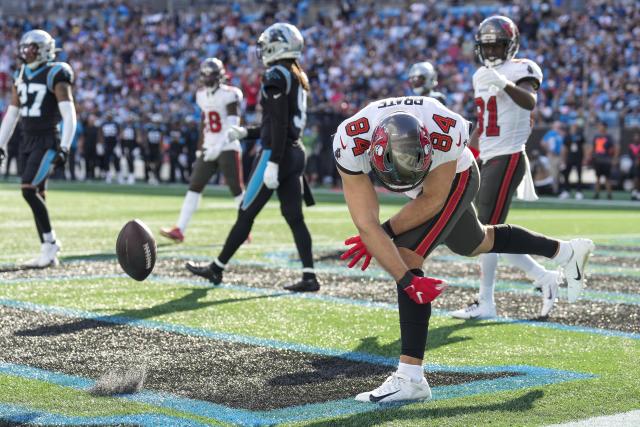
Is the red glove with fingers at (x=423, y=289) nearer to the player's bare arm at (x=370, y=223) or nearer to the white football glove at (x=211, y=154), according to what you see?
the player's bare arm at (x=370, y=223)

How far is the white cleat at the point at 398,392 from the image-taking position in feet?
12.3

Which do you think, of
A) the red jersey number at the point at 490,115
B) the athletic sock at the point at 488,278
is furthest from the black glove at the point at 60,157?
the athletic sock at the point at 488,278

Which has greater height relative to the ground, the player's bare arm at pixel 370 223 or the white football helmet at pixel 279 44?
the white football helmet at pixel 279 44

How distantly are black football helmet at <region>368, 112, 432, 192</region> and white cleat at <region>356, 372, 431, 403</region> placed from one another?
76cm

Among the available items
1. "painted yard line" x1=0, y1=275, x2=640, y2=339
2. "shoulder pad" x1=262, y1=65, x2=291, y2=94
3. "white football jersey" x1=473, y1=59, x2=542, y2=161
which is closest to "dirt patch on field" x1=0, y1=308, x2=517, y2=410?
"painted yard line" x1=0, y1=275, x2=640, y2=339

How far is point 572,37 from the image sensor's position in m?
25.2

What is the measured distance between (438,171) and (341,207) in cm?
1134

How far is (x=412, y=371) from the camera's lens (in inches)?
150

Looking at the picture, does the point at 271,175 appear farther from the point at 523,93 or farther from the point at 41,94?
the point at 41,94

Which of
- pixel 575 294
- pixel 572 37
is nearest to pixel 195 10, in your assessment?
pixel 572 37

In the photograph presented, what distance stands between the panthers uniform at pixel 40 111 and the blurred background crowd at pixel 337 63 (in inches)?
500

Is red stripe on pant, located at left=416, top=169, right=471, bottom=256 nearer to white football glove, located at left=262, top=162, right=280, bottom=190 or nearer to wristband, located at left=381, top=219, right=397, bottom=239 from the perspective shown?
wristband, located at left=381, top=219, right=397, bottom=239

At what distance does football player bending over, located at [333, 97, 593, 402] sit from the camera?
368 centimetres

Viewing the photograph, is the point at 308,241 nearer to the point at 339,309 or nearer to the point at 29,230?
the point at 339,309
